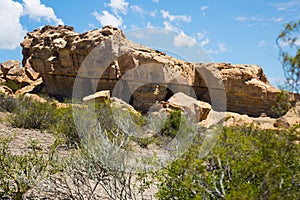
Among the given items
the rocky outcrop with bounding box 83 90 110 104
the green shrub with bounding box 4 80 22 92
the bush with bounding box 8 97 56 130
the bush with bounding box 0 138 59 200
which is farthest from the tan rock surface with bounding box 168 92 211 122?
the bush with bounding box 0 138 59 200

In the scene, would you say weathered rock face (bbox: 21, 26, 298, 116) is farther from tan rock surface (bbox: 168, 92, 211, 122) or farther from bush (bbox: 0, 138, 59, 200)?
bush (bbox: 0, 138, 59, 200)

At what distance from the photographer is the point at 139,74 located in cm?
2420

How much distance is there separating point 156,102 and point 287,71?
20.5m

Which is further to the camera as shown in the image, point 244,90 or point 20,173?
point 244,90

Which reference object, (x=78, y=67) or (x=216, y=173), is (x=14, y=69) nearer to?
(x=78, y=67)

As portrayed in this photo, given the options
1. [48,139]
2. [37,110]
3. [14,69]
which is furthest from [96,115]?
[14,69]

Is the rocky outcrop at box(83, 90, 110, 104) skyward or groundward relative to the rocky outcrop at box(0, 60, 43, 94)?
groundward

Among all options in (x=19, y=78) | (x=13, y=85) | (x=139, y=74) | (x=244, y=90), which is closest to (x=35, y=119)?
(x=139, y=74)

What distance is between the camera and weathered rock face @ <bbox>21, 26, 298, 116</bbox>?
79.5 feet

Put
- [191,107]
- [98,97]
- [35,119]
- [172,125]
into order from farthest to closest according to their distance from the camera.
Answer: [98,97], [191,107], [172,125], [35,119]

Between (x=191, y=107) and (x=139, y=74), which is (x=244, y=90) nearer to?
(x=191, y=107)

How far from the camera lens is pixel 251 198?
115 inches

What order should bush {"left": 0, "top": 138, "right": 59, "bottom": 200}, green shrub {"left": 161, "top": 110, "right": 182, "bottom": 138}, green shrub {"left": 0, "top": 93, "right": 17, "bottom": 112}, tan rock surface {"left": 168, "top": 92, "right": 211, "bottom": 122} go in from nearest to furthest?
bush {"left": 0, "top": 138, "right": 59, "bottom": 200} < green shrub {"left": 161, "top": 110, "right": 182, "bottom": 138} < green shrub {"left": 0, "top": 93, "right": 17, "bottom": 112} < tan rock surface {"left": 168, "top": 92, "right": 211, "bottom": 122}

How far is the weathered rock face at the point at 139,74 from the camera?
24.2 metres
